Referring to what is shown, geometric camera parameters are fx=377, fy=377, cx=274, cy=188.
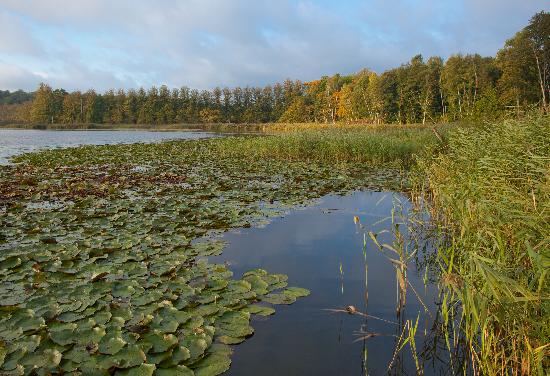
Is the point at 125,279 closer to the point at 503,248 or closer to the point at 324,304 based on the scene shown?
the point at 324,304

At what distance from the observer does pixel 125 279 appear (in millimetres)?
4484

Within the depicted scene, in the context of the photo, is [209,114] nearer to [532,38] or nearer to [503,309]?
[532,38]

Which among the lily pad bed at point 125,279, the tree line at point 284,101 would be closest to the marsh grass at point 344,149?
the lily pad bed at point 125,279

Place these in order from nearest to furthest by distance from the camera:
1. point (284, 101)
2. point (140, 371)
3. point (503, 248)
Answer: point (140, 371) → point (503, 248) → point (284, 101)

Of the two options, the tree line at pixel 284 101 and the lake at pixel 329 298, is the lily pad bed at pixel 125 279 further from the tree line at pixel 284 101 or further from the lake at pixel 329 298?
the tree line at pixel 284 101

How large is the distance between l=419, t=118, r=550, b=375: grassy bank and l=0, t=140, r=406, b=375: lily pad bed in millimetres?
1957

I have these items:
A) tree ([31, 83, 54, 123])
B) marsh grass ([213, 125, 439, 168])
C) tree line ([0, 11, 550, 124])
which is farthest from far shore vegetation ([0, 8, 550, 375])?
tree ([31, 83, 54, 123])

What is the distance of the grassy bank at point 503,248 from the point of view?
2.43 meters

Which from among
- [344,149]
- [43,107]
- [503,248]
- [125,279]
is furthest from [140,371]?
[43,107]

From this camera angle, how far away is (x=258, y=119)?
307 ft

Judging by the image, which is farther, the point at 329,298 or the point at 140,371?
the point at 329,298

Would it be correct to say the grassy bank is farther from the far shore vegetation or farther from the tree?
the tree

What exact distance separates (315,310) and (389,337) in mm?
852

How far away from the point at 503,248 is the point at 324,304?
2078mm
